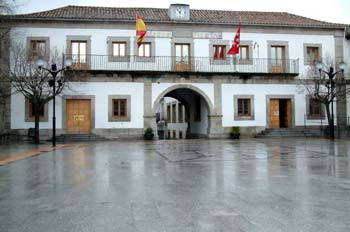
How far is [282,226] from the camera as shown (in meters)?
3.85

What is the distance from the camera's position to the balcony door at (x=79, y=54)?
883 inches

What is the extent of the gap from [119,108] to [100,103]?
1.24 m

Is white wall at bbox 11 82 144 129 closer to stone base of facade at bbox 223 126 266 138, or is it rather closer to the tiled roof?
the tiled roof

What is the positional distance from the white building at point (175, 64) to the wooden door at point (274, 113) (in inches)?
2.8

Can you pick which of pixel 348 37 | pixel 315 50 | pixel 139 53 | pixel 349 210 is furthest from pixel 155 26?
pixel 349 210

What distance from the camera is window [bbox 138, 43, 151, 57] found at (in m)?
23.3

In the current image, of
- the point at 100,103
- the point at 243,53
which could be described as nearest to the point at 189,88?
the point at 243,53

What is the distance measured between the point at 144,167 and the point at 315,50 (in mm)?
20338

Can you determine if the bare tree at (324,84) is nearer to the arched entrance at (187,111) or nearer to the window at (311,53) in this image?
the window at (311,53)

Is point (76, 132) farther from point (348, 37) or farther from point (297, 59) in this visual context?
point (348, 37)

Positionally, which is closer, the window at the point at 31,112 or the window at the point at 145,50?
the window at the point at 31,112

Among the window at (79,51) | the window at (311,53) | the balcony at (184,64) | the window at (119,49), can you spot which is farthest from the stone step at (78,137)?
the window at (311,53)

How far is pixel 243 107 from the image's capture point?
947 inches

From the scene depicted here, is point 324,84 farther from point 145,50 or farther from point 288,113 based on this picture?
point 145,50
